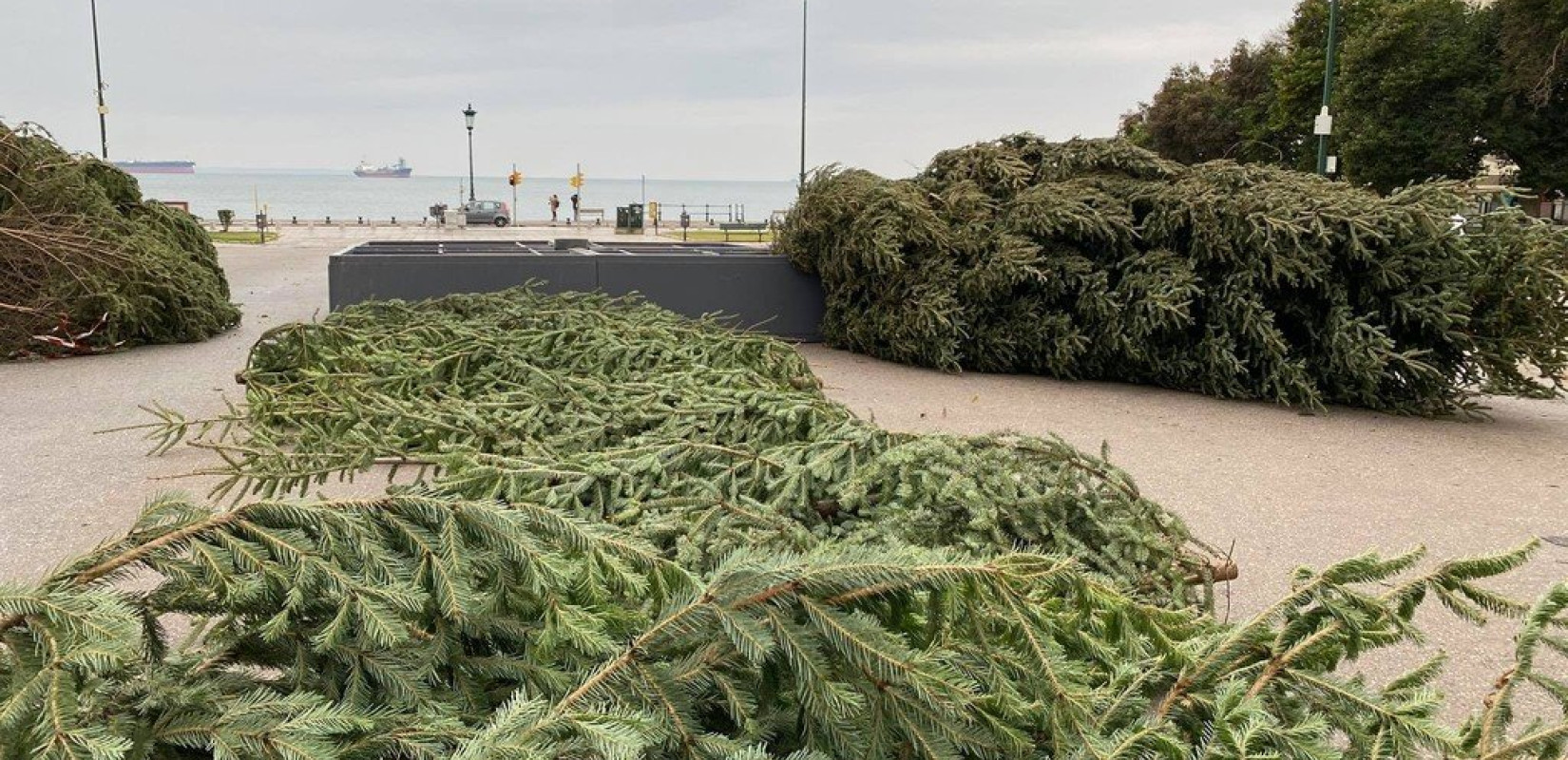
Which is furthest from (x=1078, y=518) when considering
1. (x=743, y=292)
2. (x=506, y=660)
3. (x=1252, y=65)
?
(x=1252, y=65)

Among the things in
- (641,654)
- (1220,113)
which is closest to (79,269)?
(641,654)

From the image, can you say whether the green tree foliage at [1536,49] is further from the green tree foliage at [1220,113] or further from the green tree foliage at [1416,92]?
the green tree foliage at [1220,113]

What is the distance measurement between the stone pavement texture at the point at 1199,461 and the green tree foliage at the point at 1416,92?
91.5ft

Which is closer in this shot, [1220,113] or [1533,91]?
[1533,91]

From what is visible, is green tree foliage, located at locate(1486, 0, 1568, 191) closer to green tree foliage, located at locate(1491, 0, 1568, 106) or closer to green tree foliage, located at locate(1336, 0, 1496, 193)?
green tree foliage, located at locate(1491, 0, 1568, 106)

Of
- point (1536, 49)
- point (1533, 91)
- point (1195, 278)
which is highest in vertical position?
point (1536, 49)

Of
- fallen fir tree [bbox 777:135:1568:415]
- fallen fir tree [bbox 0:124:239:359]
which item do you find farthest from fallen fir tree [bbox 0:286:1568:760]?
fallen fir tree [bbox 0:124:239:359]

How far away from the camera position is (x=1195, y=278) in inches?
328

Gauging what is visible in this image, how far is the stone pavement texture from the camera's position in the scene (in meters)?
4.85

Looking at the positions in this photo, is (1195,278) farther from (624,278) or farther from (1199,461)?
(624,278)

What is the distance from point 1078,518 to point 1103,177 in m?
7.06

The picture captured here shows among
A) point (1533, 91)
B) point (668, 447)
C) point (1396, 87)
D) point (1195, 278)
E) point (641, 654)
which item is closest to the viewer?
point (641, 654)

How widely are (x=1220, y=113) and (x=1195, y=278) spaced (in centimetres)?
3768

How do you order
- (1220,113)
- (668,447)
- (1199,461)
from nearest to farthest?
(668,447), (1199,461), (1220,113)
